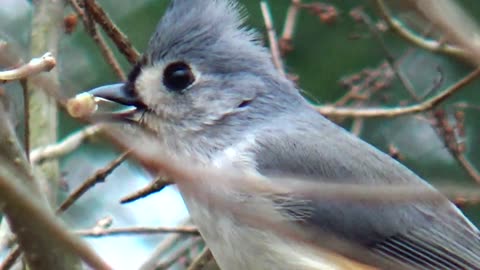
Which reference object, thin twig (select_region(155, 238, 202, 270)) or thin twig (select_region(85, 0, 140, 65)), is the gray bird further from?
thin twig (select_region(155, 238, 202, 270))

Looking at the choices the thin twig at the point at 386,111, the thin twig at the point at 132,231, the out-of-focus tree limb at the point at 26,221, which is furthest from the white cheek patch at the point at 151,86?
the out-of-focus tree limb at the point at 26,221

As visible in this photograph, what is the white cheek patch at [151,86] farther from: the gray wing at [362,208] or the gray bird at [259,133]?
the gray wing at [362,208]

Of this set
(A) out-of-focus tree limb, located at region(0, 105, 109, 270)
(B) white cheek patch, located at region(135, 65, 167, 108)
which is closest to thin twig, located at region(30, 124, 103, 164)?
(B) white cheek patch, located at region(135, 65, 167, 108)

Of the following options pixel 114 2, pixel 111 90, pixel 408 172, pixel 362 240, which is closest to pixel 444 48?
pixel 408 172

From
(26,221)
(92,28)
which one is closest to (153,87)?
(92,28)

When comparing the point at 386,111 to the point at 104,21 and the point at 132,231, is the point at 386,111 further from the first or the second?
the point at 104,21

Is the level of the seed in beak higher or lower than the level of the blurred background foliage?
higher

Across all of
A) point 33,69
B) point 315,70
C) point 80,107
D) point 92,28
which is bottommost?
→ point 315,70
